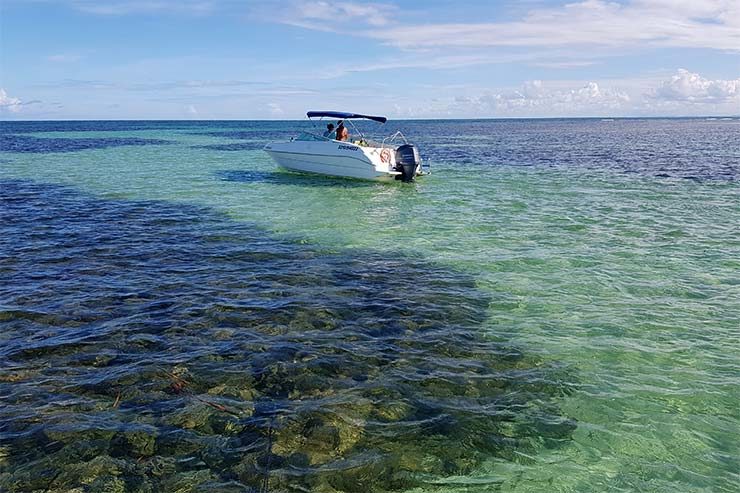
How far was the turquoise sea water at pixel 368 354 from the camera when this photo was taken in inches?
221

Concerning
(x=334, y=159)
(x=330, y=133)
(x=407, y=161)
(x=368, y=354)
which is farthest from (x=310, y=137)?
(x=368, y=354)

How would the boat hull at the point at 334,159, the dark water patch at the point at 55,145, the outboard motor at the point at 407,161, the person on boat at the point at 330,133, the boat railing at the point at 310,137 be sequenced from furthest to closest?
the dark water patch at the point at 55,145, the boat railing at the point at 310,137, the person on boat at the point at 330,133, the outboard motor at the point at 407,161, the boat hull at the point at 334,159

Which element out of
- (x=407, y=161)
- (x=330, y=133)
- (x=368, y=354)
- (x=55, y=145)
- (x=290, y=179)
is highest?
(x=330, y=133)

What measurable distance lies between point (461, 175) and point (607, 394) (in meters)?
26.5

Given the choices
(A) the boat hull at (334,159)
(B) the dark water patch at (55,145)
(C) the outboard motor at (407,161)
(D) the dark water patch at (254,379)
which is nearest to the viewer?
(D) the dark water patch at (254,379)

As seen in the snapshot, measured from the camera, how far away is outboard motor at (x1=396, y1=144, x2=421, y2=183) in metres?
27.5

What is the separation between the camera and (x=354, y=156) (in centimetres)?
2688

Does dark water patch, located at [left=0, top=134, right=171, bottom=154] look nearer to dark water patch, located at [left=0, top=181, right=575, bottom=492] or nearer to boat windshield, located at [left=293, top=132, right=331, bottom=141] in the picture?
boat windshield, located at [left=293, top=132, right=331, bottom=141]

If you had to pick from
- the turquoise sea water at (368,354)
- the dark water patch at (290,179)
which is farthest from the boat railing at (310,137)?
the turquoise sea water at (368,354)

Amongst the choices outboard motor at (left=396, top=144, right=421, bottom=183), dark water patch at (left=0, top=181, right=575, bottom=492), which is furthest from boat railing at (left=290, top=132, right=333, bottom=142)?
dark water patch at (left=0, top=181, right=575, bottom=492)

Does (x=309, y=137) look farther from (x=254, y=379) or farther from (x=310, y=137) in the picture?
(x=254, y=379)

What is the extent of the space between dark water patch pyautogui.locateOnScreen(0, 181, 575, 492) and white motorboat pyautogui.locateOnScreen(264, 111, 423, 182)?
1473 centimetres

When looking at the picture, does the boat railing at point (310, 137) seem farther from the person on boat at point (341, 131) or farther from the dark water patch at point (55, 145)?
the dark water patch at point (55, 145)

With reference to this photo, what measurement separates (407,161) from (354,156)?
2785 millimetres
